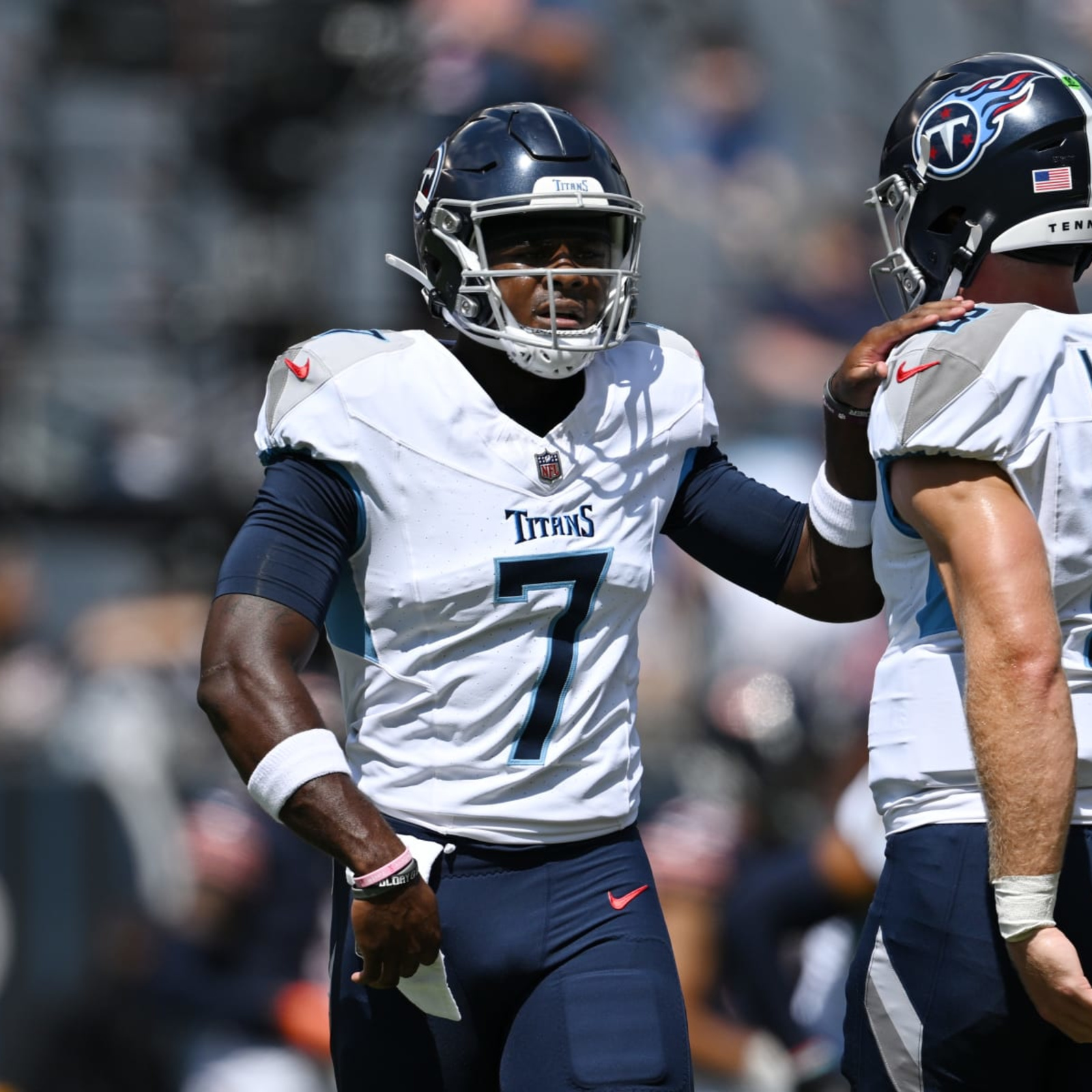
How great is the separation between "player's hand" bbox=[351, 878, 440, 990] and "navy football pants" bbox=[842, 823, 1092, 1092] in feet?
2.07

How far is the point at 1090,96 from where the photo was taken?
9.21ft

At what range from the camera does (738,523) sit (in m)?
3.22

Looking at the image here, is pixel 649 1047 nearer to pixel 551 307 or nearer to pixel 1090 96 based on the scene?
pixel 551 307

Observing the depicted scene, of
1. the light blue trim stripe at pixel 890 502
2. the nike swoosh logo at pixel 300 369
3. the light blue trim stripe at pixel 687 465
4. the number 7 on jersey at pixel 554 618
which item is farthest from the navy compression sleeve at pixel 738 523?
the nike swoosh logo at pixel 300 369

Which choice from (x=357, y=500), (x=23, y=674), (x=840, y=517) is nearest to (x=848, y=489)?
(x=840, y=517)

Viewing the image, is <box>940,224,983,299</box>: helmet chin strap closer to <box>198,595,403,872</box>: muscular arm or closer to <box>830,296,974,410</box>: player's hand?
<box>830,296,974,410</box>: player's hand

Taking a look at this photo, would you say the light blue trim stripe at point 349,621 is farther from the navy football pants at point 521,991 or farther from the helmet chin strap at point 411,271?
the helmet chin strap at point 411,271

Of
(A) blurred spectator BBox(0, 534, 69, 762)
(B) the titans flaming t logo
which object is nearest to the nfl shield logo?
(B) the titans flaming t logo

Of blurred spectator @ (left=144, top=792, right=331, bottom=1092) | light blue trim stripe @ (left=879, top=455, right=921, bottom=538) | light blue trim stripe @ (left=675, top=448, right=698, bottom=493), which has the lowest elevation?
blurred spectator @ (left=144, top=792, right=331, bottom=1092)

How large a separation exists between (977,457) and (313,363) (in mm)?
1083

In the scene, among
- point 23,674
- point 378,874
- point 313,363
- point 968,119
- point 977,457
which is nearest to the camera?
point 977,457

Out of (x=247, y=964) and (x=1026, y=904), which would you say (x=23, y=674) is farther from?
(x=1026, y=904)

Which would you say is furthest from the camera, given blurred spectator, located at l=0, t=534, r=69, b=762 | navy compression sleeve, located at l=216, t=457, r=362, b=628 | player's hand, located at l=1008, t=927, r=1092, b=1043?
blurred spectator, located at l=0, t=534, r=69, b=762

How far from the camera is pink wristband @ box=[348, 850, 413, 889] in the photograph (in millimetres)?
2652
